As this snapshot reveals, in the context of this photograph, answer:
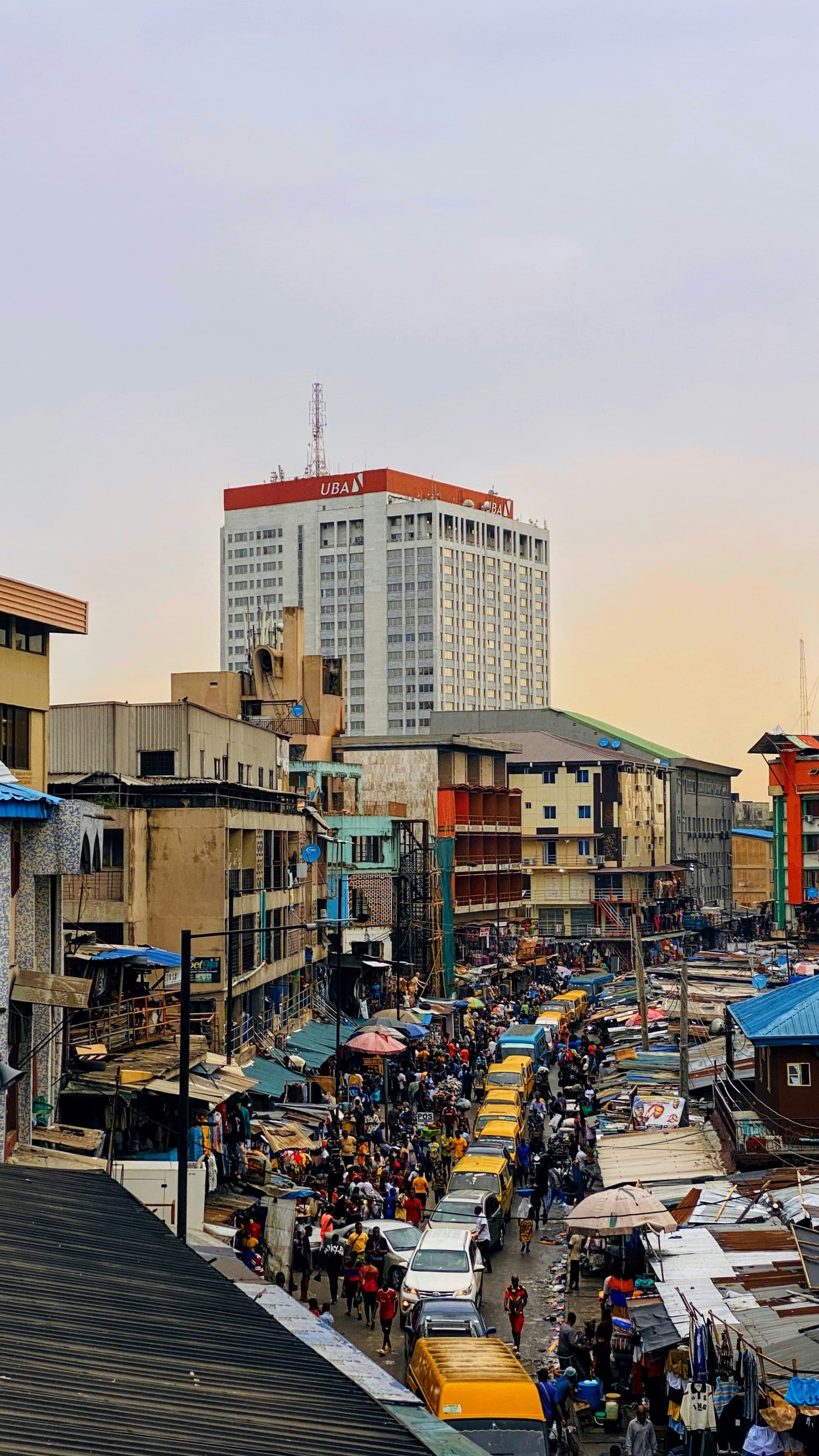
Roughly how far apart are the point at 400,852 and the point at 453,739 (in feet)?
43.8

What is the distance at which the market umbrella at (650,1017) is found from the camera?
5612 cm

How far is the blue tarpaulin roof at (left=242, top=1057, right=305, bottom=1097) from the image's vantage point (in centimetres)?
3797

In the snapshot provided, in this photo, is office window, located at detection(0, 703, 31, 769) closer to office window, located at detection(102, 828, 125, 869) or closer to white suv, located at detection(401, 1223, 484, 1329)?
office window, located at detection(102, 828, 125, 869)

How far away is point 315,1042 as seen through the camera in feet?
156

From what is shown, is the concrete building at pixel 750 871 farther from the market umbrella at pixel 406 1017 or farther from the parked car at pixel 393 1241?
the parked car at pixel 393 1241

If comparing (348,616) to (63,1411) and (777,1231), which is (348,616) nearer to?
(777,1231)

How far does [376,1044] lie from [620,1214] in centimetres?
1948

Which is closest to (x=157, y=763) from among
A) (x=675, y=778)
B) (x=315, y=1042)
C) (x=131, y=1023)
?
(x=315, y=1042)

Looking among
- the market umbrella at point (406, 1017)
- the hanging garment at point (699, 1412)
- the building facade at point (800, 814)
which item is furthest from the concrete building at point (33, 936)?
the building facade at point (800, 814)

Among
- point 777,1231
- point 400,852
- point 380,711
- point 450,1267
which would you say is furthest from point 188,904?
point 380,711

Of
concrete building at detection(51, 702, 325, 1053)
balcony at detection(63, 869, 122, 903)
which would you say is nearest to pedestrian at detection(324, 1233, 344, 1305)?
concrete building at detection(51, 702, 325, 1053)

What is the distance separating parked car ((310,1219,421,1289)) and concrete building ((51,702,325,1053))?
791 cm

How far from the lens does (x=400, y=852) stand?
72.4 meters

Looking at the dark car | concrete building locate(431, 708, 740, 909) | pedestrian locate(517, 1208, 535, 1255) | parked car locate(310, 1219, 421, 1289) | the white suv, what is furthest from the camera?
concrete building locate(431, 708, 740, 909)
